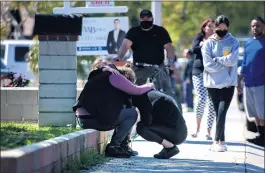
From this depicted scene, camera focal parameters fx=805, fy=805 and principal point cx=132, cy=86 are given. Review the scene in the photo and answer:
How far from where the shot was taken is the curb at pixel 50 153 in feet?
21.3

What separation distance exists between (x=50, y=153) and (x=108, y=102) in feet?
6.31

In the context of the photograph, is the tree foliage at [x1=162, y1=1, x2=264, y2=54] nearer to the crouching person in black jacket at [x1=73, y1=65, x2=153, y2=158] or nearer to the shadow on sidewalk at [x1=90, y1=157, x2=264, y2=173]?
the shadow on sidewalk at [x1=90, y1=157, x2=264, y2=173]

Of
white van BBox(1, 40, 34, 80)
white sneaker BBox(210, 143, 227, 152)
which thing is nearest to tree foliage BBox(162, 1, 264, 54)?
white van BBox(1, 40, 34, 80)

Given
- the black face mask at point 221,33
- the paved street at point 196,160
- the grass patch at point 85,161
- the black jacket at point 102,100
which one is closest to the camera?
the grass patch at point 85,161

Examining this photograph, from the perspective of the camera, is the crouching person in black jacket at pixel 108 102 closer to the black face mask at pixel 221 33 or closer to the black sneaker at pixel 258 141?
the black face mask at pixel 221 33

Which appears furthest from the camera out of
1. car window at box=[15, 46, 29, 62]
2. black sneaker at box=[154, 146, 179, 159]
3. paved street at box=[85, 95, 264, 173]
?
car window at box=[15, 46, 29, 62]

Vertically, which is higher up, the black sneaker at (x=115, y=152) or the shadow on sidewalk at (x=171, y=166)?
the black sneaker at (x=115, y=152)

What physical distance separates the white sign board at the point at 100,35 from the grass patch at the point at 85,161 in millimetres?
6457

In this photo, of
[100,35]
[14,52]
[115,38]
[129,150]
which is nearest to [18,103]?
[100,35]

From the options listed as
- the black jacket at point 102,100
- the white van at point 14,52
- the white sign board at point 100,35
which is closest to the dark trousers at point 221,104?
the black jacket at point 102,100

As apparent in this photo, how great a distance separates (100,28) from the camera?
650 inches

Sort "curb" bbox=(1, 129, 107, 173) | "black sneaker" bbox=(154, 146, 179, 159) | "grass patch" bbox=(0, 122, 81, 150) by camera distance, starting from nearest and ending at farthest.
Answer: "curb" bbox=(1, 129, 107, 173), "grass patch" bbox=(0, 122, 81, 150), "black sneaker" bbox=(154, 146, 179, 159)

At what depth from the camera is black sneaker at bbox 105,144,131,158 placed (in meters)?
9.77

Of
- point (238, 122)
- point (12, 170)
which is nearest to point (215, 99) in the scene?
point (12, 170)
